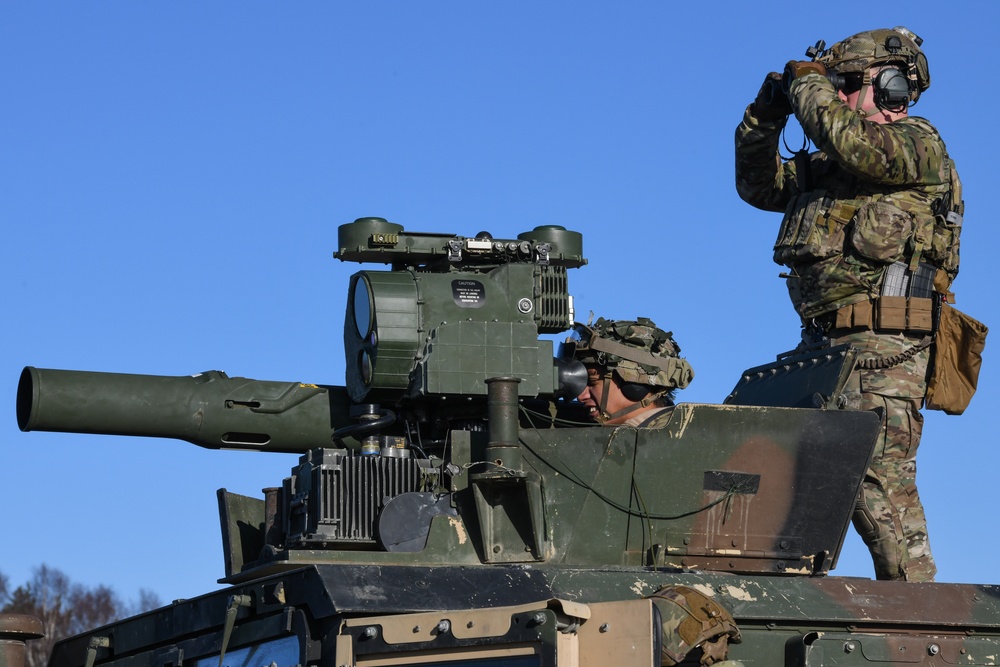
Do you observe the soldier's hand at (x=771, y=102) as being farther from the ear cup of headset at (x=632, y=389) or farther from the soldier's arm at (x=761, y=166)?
the ear cup of headset at (x=632, y=389)

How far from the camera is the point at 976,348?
11047mm

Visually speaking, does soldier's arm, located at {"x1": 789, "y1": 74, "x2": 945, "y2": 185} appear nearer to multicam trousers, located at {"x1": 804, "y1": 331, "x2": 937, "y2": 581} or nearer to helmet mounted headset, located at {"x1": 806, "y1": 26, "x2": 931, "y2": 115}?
helmet mounted headset, located at {"x1": 806, "y1": 26, "x2": 931, "y2": 115}

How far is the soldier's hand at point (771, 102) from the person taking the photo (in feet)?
37.4

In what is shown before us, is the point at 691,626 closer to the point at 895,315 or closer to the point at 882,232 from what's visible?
the point at 895,315

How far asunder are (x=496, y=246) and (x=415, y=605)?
9.10ft

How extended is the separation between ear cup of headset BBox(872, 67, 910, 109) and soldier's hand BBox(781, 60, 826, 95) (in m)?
0.37

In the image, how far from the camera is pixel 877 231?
35.7 ft

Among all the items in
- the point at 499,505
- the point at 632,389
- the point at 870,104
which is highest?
the point at 870,104

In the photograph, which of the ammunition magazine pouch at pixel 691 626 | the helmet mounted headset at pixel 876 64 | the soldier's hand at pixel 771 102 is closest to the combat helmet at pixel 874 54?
the helmet mounted headset at pixel 876 64

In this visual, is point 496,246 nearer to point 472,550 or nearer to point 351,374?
point 351,374

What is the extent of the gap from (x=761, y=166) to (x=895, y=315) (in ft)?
4.76

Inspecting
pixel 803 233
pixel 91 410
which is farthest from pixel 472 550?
pixel 803 233

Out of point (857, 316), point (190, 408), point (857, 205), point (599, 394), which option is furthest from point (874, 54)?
point (190, 408)

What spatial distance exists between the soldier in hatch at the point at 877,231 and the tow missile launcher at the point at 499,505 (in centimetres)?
55
